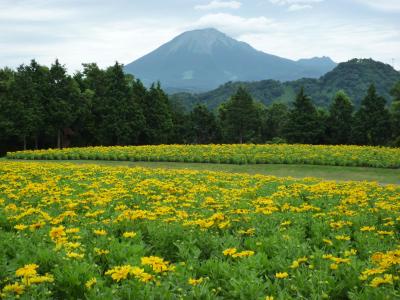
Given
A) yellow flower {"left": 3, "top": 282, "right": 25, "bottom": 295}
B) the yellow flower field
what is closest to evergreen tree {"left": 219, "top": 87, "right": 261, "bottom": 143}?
the yellow flower field

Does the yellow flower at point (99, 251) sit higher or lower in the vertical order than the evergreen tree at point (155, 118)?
lower

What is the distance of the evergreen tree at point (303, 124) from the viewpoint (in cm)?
5222

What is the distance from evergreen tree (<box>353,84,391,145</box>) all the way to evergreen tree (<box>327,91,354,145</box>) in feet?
8.64

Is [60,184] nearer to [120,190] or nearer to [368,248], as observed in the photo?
[120,190]

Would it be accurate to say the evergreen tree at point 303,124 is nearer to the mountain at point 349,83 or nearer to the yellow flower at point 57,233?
the yellow flower at point 57,233

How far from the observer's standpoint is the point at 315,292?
Result: 460 cm

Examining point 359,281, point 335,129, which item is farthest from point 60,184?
point 335,129

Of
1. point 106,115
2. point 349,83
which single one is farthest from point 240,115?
point 349,83

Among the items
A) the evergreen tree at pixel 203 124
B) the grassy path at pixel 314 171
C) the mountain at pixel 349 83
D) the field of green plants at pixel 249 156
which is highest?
the mountain at pixel 349 83

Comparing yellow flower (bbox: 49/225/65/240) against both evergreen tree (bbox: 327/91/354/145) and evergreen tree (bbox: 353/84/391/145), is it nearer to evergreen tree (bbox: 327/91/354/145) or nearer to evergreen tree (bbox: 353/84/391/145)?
evergreen tree (bbox: 353/84/391/145)

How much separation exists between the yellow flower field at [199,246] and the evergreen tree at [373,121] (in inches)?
1671

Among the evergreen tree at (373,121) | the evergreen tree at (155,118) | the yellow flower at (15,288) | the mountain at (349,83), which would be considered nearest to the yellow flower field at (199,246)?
the yellow flower at (15,288)

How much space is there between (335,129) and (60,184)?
47012 mm

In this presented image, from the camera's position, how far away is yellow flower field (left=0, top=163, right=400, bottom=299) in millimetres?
4480
